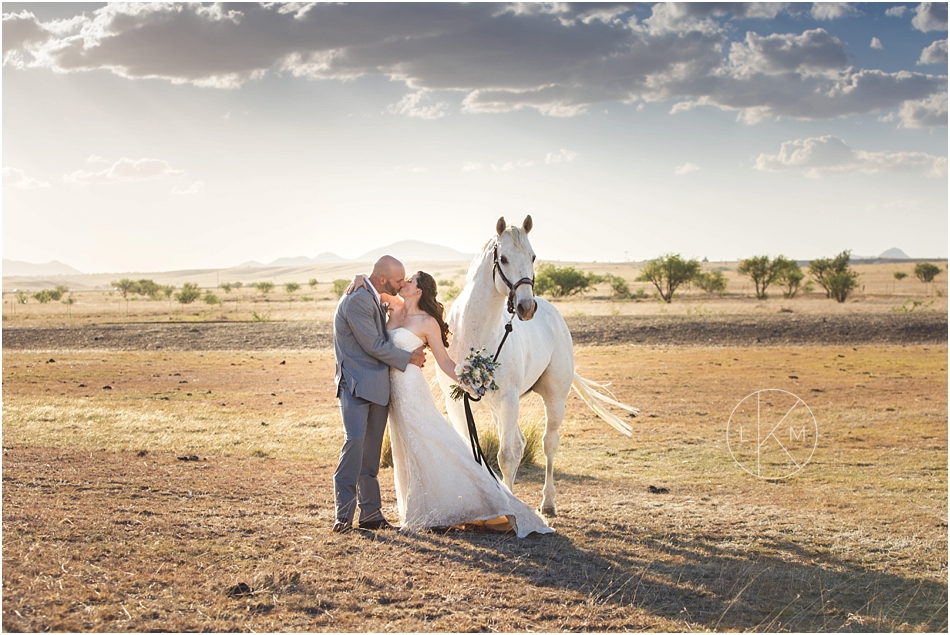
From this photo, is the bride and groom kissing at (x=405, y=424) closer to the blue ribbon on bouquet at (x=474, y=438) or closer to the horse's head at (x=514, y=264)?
the blue ribbon on bouquet at (x=474, y=438)

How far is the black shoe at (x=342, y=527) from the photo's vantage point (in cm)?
588

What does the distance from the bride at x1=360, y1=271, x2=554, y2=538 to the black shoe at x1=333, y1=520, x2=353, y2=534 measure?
1.51 ft

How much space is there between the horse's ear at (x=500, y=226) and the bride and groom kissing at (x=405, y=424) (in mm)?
738

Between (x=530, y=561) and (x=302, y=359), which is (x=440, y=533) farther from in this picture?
(x=302, y=359)

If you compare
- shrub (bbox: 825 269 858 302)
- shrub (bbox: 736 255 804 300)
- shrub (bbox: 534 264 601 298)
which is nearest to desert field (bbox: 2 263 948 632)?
shrub (bbox: 825 269 858 302)

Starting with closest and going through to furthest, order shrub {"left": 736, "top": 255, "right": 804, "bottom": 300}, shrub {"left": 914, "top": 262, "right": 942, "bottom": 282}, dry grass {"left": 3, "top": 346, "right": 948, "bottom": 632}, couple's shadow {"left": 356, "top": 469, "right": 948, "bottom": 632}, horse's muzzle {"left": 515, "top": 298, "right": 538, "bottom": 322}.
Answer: dry grass {"left": 3, "top": 346, "right": 948, "bottom": 632}
couple's shadow {"left": 356, "top": 469, "right": 948, "bottom": 632}
horse's muzzle {"left": 515, "top": 298, "right": 538, "bottom": 322}
shrub {"left": 736, "top": 255, "right": 804, "bottom": 300}
shrub {"left": 914, "top": 262, "right": 942, "bottom": 282}

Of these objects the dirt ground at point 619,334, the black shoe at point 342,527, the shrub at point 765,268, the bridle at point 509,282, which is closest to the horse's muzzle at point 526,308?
the bridle at point 509,282

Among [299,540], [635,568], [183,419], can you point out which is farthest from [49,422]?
[635,568]

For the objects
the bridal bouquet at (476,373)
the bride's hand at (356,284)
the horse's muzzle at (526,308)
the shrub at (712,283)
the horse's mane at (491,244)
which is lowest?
the bridal bouquet at (476,373)

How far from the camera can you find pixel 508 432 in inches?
263

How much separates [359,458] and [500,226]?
228cm

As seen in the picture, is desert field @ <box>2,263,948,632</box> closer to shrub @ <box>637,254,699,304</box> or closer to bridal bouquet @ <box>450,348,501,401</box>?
bridal bouquet @ <box>450,348,501,401</box>

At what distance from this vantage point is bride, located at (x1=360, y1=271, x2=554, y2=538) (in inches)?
235

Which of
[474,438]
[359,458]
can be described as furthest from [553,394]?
[359,458]
